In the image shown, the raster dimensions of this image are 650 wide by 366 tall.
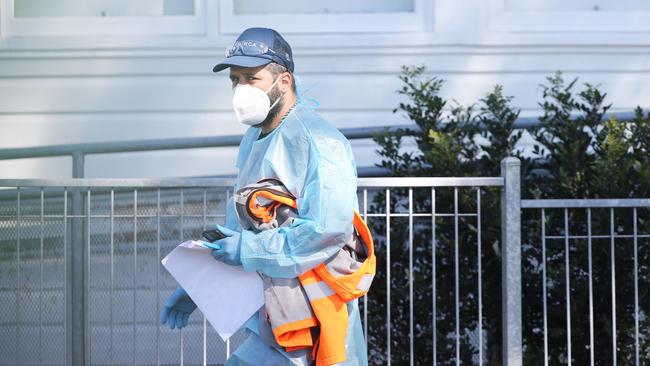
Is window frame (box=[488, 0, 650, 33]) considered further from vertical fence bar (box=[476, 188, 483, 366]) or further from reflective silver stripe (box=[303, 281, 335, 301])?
reflective silver stripe (box=[303, 281, 335, 301])

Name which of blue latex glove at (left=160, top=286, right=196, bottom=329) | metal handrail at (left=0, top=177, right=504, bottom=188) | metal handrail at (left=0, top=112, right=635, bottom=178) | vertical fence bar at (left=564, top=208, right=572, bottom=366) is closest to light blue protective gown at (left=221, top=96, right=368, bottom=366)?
blue latex glove at (left=160, top=286, right=196, bottom=329)

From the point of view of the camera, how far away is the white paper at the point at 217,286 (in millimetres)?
3564

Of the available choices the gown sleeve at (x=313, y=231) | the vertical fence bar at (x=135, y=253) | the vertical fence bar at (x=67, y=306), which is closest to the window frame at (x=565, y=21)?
the vertical fence bar at (x=135, y=253)

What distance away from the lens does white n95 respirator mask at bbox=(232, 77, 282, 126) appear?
360 cm

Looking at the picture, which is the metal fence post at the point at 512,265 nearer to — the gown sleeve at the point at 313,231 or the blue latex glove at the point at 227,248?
the gown sleeve at the point at 313,231

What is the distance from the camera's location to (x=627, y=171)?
5.70 meters

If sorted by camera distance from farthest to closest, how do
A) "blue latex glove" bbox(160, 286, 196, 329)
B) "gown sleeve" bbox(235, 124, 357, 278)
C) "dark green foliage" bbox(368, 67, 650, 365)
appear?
"dark green foliage" bbox(368, 67, 650, 365) → "blue latex glove" bbox(160, 286, 196, 329) → "gown sleeve" bbox(235, 124, 357, 278)

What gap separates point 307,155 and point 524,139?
14.9 feet

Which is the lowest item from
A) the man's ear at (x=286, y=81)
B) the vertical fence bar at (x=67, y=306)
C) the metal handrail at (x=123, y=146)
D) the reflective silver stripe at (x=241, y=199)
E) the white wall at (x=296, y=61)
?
the vertical fence bar at (x=67, y=306)

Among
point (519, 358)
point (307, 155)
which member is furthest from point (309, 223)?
point (519, 358)

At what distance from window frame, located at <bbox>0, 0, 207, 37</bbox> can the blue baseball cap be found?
14.4 ft

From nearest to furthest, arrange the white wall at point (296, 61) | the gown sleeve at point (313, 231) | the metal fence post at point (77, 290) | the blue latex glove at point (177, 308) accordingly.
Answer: the gown sleeve at point (313, 231) → the blue latex glove at point (177, 308) → the metal fence post at point (77, 290) → the white wall at point (296, 61)

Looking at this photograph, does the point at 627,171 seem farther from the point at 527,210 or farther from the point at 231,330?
the point at 231,330

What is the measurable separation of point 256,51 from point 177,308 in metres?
0.96
